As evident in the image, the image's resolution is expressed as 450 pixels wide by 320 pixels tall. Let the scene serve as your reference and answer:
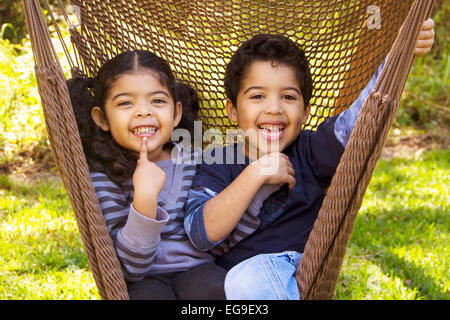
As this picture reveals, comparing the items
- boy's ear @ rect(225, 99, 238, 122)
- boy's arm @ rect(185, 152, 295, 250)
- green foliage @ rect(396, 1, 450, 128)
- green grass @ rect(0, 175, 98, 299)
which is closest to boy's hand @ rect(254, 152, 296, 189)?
boy's arm @ rect(185, 152, 295, 250)

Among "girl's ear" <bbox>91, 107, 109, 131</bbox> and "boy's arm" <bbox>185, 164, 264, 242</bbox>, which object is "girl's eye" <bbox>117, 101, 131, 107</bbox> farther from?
"boy's arm" <bbox>185, 164, 264, 242</bbox>

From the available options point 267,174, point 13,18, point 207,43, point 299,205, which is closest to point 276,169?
point 267,174

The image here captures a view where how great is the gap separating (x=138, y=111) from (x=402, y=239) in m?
1.65

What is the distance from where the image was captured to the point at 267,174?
1.64 m

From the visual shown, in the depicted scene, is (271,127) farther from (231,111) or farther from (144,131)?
(144,131)

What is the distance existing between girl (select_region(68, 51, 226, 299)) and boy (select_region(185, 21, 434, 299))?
7 centimetres

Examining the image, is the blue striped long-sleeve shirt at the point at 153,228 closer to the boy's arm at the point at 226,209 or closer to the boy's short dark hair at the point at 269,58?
the boy's arm at the point at 226,209

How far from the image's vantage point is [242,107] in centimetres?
188

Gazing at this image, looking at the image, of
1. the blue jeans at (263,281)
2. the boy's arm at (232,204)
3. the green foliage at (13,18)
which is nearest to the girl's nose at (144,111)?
the boy's arm at (232,204)

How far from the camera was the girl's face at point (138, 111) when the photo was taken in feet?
5.69

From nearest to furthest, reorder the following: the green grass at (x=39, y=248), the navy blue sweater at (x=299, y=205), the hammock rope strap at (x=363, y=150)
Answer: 1. the hammock rope strap at (x=363, y=150)
2. the navy blue sweater at (x=299, y=205)
3. the green grass at (x=39, y=248)
